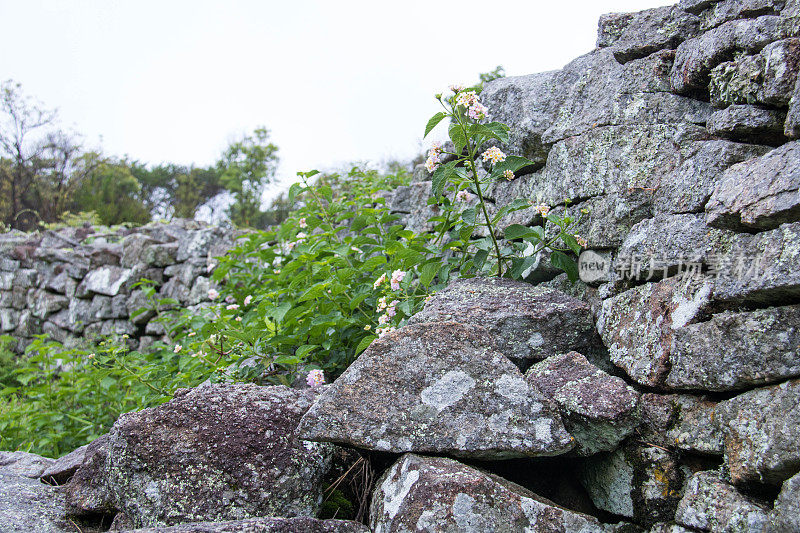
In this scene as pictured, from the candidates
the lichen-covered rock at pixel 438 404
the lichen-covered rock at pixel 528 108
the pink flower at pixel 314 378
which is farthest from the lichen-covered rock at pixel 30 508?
the lichen-covered rock at pixel 528 108

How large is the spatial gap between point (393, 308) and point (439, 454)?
115 centimetres

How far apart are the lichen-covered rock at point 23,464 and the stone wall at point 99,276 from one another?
3.52m

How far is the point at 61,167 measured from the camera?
18.1 metres

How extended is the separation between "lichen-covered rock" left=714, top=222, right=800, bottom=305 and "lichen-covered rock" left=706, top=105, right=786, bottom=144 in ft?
1.89

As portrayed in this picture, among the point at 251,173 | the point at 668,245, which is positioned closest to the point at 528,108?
the point at 668,245

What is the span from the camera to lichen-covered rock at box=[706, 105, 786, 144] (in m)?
2.27

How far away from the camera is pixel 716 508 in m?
1.73

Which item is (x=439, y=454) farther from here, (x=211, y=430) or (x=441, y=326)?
(x=211, y=430)

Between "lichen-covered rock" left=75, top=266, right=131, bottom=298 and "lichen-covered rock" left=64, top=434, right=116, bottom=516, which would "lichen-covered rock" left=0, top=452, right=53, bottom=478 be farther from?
"lichen-covered rock" left=75, top=266, right=131, bottom=298

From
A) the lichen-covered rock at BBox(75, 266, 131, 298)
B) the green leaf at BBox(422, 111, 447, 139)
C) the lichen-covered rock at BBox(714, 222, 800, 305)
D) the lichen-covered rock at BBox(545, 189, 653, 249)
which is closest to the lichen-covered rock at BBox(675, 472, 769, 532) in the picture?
the lichen-covered rock at BBox(714, 222, 800, 305)

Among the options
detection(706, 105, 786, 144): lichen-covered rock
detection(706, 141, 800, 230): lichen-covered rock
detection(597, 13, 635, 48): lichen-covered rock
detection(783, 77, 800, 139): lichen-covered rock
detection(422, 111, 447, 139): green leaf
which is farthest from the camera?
detection(597, 13, 635, 48): lichen-covered rock

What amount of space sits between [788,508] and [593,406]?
0.63 metres

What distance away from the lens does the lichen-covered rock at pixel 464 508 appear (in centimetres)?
177

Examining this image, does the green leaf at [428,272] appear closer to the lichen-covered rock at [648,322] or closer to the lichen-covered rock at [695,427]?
the lichen-covered rock at [648,322]
